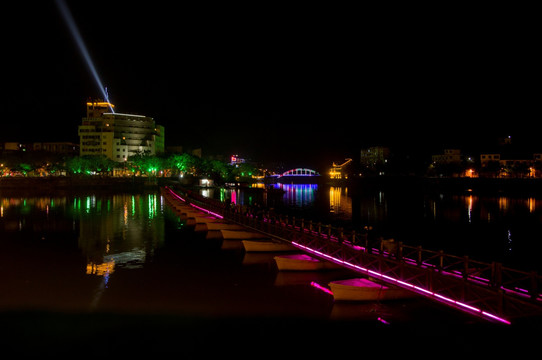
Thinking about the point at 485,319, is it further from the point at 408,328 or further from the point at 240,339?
the point at 240,339

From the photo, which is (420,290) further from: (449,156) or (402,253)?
(449,156)

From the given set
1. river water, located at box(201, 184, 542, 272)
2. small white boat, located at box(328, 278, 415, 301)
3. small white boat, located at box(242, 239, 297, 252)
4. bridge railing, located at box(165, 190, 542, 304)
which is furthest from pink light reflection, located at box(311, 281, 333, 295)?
small white boat, located at box(242, 239, 297, 252)

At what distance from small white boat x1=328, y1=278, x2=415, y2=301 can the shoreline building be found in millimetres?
111424

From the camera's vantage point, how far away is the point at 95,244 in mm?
26297

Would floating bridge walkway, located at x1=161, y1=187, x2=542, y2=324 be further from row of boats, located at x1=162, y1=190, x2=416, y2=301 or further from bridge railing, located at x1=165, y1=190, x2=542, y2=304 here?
row of boats, located at x1=162, y1=190, x2=416, y2=301

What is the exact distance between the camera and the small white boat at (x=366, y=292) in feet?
47.1

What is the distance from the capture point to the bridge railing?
12.2 m

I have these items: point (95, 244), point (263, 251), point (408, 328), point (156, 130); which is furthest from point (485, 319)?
point (156, 130)

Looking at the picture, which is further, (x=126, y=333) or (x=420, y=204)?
(x=420, y=204)

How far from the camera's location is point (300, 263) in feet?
62.0

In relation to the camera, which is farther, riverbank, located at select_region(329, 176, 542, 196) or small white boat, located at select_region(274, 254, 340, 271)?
riverbank, located at select_region(329, 176, 542, 196)

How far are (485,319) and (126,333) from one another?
455 inches

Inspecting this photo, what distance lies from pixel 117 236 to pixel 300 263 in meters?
17.1

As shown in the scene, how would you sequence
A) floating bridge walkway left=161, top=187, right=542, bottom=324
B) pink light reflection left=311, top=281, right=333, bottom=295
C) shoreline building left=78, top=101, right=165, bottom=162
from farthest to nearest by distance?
shoreline building left=78, top=101, right=165, bottom=162 < pink light reflection left=311, top=281, right=333, bottom=295 < floating bridge walkway left=161, top=187, right=542, bottom=324
